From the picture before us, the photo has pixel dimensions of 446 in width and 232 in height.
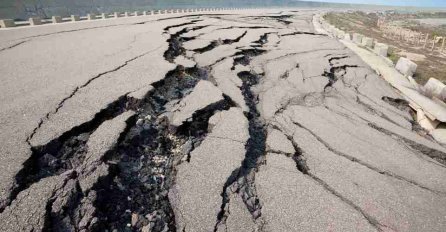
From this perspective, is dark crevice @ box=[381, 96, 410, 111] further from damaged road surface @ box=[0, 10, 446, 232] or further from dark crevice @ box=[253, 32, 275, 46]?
dark crevice @ box=[253, 32, 275, 46]

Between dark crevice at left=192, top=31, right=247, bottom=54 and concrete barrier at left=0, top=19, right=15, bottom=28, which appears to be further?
concrete barrier at left=0, top=19, right=15, bottom=28

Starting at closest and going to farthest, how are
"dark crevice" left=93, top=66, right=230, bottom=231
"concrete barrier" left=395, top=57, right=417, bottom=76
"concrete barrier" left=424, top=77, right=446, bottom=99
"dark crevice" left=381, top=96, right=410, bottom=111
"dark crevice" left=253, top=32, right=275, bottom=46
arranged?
"dark crevice" left=93, top=66, right=230, bottom=231 < "dark crevice" left=381, top=96, right=410, bottom=111 < "concrete barrier" left=424, top=77, right=446, bottom=99 < "concrete barrier" left=395, top=57, right=417, bottom=76 < "dark crevice" left=253, top=32, right=275, bottom=46

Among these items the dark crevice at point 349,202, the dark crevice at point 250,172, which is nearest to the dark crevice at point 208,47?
the dark crevice at point 250,172

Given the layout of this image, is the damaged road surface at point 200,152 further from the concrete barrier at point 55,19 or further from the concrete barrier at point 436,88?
the concrete barrier at point 55,19

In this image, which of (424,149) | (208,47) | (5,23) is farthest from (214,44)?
(5,23)

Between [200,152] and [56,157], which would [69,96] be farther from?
[200,152]

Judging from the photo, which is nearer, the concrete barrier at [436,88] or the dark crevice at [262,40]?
the concrete barrier at [436,88]

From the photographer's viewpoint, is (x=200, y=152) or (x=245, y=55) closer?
(x=200, y=152)

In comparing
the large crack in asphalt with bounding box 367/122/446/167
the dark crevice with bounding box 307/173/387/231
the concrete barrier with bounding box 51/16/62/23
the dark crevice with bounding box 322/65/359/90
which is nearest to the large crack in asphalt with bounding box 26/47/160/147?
the dark crevice with bounding box 307/173/387/231

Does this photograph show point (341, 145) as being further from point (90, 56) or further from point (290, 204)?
point (90, 56)

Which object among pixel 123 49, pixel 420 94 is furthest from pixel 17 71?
pixel 420 94
